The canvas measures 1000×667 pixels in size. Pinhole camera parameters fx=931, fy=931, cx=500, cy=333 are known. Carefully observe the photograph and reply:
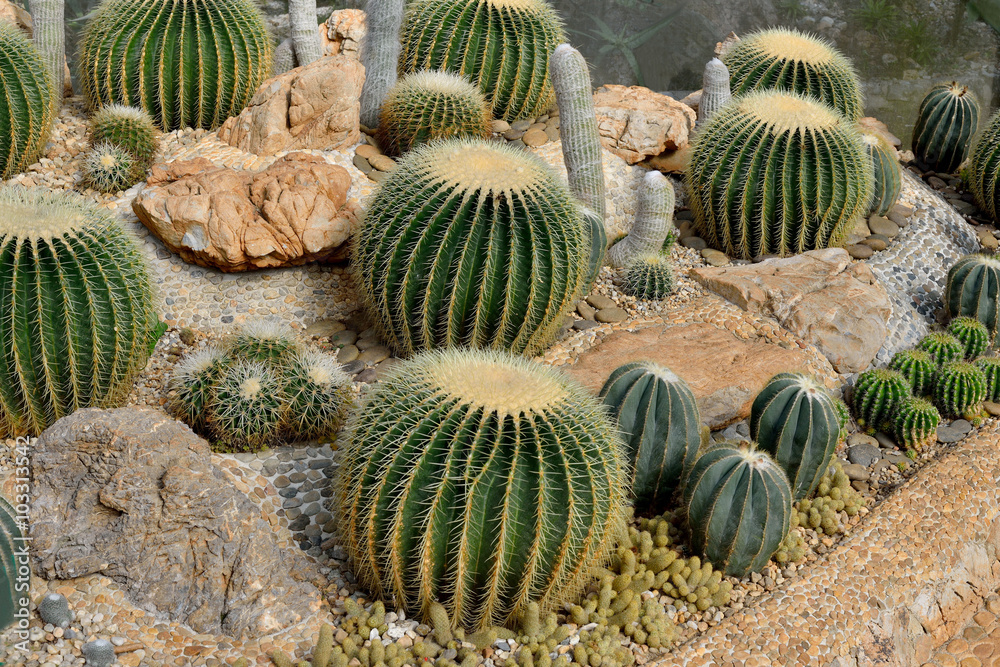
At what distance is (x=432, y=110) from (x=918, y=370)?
3375 millimetres

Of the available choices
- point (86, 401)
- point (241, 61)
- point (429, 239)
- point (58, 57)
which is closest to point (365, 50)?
point (241, 61)

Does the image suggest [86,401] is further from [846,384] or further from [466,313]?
[846,384]

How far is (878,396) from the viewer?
202 inches

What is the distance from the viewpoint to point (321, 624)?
3553 mm

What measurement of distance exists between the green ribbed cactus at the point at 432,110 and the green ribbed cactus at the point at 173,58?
1.22 meters

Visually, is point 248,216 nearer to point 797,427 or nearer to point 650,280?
point 650,280

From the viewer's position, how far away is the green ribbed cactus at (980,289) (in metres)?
5.89

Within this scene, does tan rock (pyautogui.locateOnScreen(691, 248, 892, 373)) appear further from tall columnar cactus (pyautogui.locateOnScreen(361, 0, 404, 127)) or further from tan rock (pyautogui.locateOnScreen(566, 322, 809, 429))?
tall columnar cactus (pyautogui.locateOnScreen(361, 0, 404, 127))

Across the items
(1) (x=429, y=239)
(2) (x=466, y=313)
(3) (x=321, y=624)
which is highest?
(1) (x=429, y=239)

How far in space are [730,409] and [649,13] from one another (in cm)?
643

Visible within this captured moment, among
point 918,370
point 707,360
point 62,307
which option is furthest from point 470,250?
point 918,370

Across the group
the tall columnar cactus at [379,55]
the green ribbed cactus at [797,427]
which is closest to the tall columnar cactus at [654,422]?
the green ribbed cactus at [797,427]

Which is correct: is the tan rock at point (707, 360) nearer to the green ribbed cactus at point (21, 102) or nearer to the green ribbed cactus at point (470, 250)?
the green ribbed cactus at point (470, 250)

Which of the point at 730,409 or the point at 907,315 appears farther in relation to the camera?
the point at 907,315
